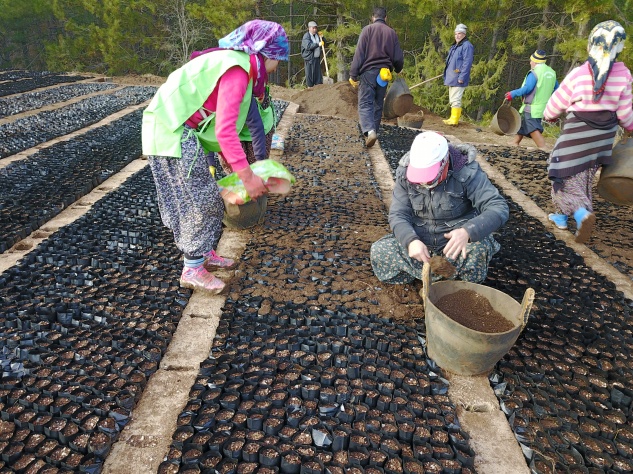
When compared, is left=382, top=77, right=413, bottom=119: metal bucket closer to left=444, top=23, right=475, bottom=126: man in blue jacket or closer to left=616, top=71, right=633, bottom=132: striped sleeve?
left=444, top=23, right=475, bottom=126: man in blue jacket

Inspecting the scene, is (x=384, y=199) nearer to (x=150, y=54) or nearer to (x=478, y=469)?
(x=478, y=469)

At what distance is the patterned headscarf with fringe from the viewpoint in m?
2.97

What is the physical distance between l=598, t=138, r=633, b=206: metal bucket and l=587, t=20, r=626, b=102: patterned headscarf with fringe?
0.53m

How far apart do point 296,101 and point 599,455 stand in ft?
29.5

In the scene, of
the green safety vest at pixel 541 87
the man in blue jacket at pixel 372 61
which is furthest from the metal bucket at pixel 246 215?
the green safety vest at pixel 541 87

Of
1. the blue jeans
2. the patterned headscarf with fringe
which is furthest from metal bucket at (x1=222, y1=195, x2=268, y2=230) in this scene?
the blue jeans

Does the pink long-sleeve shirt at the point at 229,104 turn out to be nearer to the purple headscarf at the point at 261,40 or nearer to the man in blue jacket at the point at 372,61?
the purple headscarf at the point at 261,40

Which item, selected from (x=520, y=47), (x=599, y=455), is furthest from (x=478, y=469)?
(x=520, y=47)

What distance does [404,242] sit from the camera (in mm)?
2379

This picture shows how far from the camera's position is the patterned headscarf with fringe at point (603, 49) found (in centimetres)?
297

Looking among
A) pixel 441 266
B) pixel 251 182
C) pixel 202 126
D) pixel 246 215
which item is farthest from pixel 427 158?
pixel 246 215

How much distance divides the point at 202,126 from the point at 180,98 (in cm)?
20

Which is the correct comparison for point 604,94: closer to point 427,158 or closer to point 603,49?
point 603,49

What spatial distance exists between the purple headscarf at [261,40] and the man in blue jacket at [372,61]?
12.1 ft
